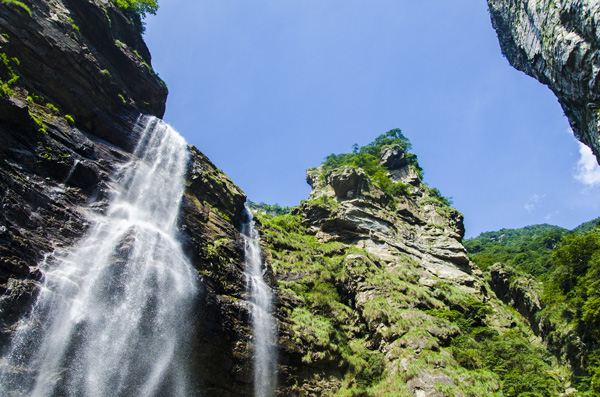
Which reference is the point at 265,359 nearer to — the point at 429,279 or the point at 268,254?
the point at 268,254

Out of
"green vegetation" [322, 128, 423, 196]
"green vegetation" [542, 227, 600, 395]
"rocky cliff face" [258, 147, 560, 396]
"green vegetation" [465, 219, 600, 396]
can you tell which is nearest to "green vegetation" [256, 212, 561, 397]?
"rocky cliff face" [258, 147, 560, 396]

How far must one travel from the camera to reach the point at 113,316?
14188mm

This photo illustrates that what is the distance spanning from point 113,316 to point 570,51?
113ft

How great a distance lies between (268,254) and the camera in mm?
25750

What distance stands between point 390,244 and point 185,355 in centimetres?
2127

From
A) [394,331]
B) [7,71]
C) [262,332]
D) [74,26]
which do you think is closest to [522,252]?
[394,331]

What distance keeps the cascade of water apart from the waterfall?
351 cm

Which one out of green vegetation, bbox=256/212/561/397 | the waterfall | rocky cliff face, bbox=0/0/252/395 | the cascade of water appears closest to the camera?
the cascade of water

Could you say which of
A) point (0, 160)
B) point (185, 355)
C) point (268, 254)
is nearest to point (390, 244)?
point (268, 254)

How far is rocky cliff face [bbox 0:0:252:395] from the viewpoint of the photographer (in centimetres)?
1383

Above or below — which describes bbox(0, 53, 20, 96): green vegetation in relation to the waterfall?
above

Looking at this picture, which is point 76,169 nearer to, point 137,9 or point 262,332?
point 262,332

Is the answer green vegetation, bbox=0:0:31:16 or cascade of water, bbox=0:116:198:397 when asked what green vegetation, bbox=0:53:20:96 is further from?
cascade of water, bbox=0:116:198:397

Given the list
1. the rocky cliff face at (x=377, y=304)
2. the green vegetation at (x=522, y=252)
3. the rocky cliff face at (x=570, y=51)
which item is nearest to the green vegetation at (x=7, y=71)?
the rocky cliff face at (x=377, y=304)
